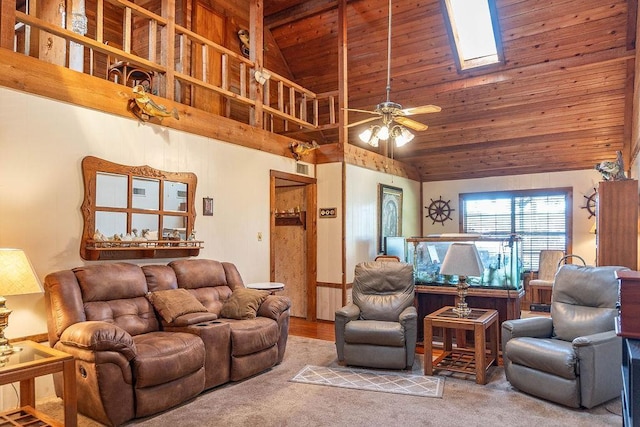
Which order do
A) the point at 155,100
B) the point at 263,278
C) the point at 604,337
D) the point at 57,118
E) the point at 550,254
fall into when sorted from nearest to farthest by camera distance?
the point at 604,337, the point at 57,118, the point at 155,100, the point at 263,278, the point at 550,254

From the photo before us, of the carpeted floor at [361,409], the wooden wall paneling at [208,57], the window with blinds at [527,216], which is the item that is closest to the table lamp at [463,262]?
the carpeted floor at [361,409]

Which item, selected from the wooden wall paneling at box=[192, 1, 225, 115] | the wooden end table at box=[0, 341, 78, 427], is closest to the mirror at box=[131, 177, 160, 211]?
the wooden end table at box=[0, 341, 78, 427]

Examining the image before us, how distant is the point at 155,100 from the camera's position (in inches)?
180

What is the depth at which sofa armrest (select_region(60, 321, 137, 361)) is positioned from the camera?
3059 millimetres

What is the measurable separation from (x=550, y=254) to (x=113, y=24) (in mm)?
8225

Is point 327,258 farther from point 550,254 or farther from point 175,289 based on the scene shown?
point 550,254

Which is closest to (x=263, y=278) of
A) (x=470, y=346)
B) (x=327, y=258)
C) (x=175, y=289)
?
(x=327, y=258)

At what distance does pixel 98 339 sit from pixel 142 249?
4.47ft

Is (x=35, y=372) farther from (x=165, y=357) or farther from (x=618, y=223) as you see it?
(x=618, y=223)

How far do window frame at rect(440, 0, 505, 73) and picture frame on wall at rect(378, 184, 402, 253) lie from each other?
238 cm

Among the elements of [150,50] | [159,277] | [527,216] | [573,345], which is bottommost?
[573,345]

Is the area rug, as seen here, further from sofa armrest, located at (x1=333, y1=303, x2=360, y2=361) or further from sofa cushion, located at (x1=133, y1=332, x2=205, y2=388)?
sofa cushion, located at (x1=133, y1=332, x2=205, y2=388)

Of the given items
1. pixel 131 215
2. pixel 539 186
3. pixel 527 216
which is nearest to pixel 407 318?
pixel 131 215

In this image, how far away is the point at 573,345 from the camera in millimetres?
3516
